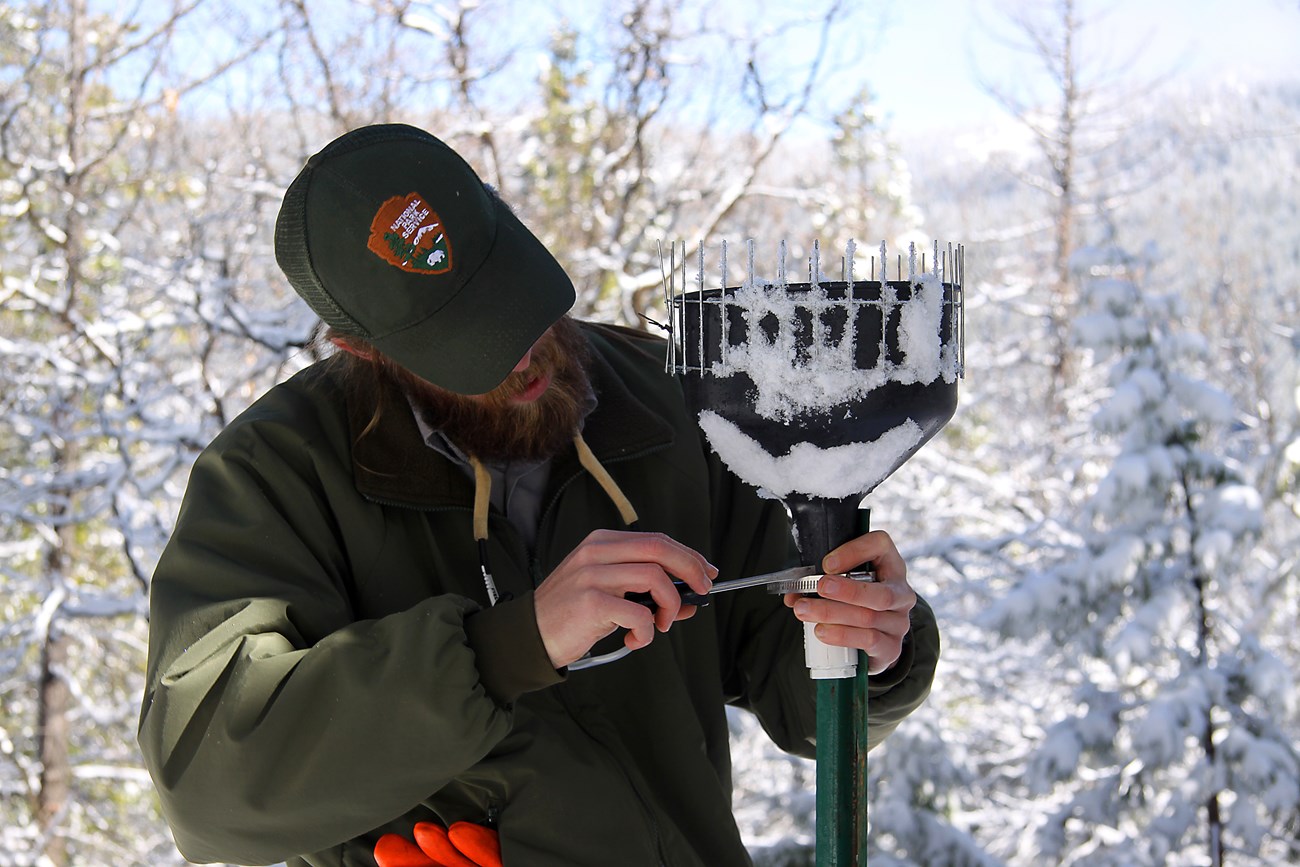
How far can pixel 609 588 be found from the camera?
117cm

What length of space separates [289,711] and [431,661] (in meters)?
0.15

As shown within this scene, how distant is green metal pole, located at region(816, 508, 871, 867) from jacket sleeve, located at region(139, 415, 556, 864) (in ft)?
1.08

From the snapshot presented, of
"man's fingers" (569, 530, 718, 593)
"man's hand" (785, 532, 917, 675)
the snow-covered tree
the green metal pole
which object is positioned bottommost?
the snow-covered tree

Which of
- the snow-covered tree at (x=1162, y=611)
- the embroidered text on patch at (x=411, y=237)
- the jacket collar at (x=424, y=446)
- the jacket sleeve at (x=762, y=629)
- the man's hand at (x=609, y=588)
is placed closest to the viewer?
the man's hand at (x=609, y=588)

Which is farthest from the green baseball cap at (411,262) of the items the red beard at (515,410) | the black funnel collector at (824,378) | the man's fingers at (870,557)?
the man's fingers at (870,557)

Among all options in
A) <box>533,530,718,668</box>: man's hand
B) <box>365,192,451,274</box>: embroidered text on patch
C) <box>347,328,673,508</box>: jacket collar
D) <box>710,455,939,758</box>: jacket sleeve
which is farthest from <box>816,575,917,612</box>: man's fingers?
<box>365,192,451,274</box>: embroidered text on patch

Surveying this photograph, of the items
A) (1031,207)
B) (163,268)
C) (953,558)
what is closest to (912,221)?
(1031,207)

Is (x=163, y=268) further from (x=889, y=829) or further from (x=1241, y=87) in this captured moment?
(x=1241, y=87)

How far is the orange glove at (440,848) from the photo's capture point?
4.57ft

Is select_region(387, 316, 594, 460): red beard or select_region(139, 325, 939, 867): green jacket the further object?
select_region(387, 316, 594, 460): red beard

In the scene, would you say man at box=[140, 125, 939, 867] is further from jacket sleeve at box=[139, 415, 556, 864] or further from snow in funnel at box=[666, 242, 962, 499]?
snow in funnel at box=[666, 242, 962, 499]

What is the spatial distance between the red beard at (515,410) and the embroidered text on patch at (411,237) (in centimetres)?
19

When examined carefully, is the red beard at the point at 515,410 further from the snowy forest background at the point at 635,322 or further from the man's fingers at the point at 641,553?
the snowy forest background at the point at 635,322

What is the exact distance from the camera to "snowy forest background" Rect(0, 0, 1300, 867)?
17.4 ft
